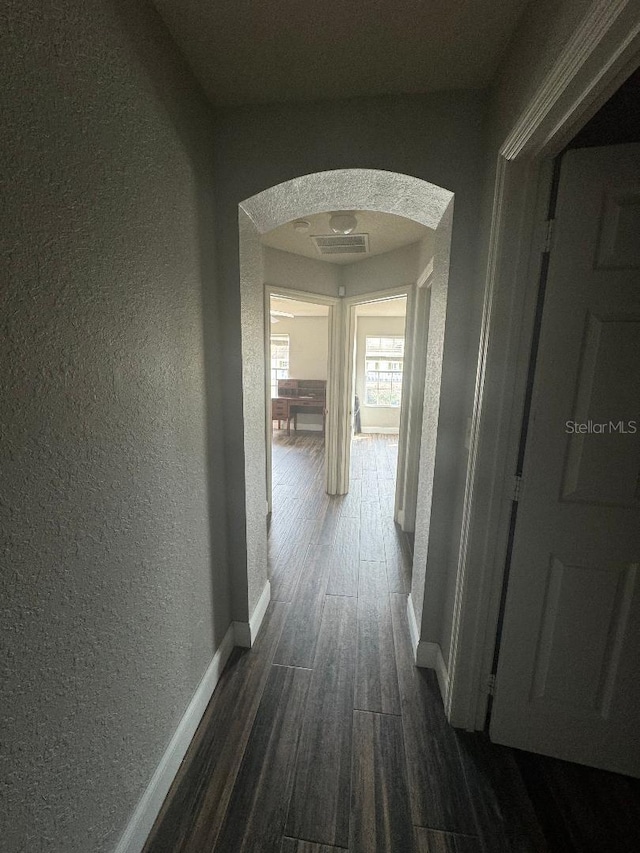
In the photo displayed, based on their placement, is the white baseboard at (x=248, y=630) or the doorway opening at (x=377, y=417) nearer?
the white baseboard at (x=248, y=630)

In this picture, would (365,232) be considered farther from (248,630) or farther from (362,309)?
(362,309)

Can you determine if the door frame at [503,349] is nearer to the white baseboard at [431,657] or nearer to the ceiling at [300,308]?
the white baseboard at [431,657]

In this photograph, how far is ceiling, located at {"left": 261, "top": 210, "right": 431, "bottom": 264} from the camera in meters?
2.41

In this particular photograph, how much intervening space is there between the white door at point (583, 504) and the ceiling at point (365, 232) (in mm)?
1359

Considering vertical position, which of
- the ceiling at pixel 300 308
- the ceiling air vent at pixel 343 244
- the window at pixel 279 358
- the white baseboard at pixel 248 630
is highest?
the ceiling at pixel 300 308

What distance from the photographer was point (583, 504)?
1.21 metres

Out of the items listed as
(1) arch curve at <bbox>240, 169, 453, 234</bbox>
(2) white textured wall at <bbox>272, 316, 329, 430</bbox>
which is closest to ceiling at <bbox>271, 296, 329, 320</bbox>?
(2) white textured wall at <bbox>272, 316, 329, 430</bbox>

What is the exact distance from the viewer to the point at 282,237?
281 cm

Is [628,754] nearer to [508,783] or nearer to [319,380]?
[508,783]

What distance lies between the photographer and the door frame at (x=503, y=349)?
2.94ft

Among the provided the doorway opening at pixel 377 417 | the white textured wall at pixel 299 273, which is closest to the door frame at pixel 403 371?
the doorway opening at pixel 377 417

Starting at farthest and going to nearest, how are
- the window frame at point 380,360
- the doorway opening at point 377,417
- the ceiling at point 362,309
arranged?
1. the window frame at point 380,360
2. the ceiling at point 362,309
3. the doorway opening at point 377,417

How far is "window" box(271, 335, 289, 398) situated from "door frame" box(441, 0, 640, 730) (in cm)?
666

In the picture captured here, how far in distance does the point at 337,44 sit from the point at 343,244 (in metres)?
1.77
